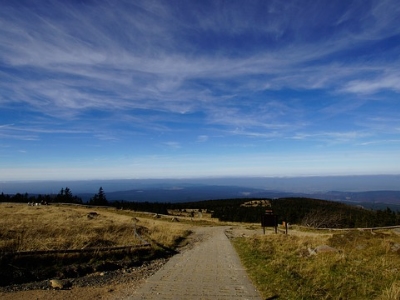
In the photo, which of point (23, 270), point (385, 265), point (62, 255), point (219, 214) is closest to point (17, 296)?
point (23, 270)

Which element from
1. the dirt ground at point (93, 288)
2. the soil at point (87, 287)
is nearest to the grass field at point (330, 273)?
the dirt ground at point (93, 288)

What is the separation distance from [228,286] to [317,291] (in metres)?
2.85

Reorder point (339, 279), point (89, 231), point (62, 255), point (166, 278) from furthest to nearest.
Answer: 1. point (89, 231)
2. point (62, 255)
3. point (166, 278)
4. point (339, 279)

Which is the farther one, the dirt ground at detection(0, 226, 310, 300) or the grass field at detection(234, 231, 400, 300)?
the dirt ground at detection(0, 226, 310, 300)

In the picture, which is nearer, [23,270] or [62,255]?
[23,270]

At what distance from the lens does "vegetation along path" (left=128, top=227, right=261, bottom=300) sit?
30.6ft

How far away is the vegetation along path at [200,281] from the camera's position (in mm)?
9328

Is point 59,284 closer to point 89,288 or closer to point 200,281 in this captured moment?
point 89,288

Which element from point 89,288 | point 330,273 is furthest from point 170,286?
point 330,273

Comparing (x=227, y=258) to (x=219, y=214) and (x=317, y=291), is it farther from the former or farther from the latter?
(x=219, y=214)

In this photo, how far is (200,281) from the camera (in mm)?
11164

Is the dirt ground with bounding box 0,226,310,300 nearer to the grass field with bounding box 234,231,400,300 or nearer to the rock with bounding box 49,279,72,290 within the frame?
the rock with bounding box 49,279,72,290

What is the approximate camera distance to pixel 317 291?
9.26 metres

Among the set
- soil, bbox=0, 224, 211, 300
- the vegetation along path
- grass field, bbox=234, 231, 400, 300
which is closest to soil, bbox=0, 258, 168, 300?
soil, bbox=0, 224, 211, 300
